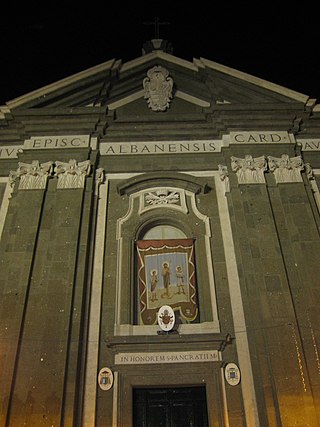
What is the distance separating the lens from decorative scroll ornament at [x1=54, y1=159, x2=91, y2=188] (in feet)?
43.9

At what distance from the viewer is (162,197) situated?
1359 cm

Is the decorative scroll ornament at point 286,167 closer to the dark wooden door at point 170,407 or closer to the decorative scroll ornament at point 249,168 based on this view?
the decorative scroll ornament at point 249,168

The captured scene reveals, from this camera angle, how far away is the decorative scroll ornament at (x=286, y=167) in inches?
534

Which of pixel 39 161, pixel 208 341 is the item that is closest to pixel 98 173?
pixel 39 161

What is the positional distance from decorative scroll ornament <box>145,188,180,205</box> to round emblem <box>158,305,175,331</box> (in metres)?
3.49

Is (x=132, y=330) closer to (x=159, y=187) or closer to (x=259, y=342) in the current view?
(x=259, y=342)

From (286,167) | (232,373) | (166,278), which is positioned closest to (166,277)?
(166,278)

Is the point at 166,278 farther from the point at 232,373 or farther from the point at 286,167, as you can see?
the point at 286,167

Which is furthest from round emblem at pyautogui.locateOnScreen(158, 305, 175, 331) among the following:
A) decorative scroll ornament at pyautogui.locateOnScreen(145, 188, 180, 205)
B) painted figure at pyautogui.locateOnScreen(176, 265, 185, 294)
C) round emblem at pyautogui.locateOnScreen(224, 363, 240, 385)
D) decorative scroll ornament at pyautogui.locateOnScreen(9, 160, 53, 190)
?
decorative scroll ornament at pyautogui.locateOnScreen(9, 160, 53, 190)

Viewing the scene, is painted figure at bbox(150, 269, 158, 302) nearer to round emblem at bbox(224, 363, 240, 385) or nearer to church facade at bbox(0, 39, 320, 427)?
church facade at bbox(0, 39, 320, 427)

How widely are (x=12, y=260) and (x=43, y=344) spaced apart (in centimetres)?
255

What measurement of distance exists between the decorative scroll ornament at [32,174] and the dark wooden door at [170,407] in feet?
21.6

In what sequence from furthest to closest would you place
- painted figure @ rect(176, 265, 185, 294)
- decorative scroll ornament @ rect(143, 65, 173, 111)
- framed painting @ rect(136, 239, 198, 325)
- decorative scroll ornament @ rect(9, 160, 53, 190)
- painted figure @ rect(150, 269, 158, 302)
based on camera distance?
decorative scroll ornament @ rect(143, 65, 173, 111), decorative scroll ornament @ rect(9, 160, 53, 190), painted figure @ rect(176, 265, 185, 294), painted figure @ rect(150, 269, 158, 302), framed painting @ rect(136, 239, 198, 325)

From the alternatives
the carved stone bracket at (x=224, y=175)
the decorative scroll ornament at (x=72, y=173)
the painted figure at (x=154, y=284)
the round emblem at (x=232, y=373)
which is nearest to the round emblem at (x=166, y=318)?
the painted figure at (x=154, y=284)
